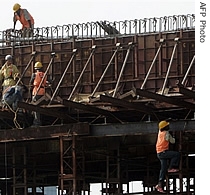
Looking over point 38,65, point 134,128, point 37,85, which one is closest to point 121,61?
point 38,65

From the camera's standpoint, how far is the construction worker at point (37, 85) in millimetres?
34875

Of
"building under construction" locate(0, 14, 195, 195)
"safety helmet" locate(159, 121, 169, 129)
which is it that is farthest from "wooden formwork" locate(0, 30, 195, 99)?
"safety helmet" locate(159, 121, 169, 129)

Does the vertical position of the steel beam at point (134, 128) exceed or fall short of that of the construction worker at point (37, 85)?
it falls short

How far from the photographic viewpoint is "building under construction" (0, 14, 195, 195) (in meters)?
33.2

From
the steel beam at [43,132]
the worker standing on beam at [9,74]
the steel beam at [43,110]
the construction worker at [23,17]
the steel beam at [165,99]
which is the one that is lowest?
the steel beam at [43,132]

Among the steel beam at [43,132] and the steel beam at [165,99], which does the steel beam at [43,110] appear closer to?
the steel beam at [43,132]

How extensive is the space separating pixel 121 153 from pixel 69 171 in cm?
304

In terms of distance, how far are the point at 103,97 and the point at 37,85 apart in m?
4.39

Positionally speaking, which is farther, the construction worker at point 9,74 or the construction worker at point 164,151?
the construction worker at point 9,74

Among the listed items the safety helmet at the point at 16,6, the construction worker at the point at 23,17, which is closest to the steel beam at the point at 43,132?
the construction worker at the point at 23,17

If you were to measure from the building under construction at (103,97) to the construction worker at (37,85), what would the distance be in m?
0.27

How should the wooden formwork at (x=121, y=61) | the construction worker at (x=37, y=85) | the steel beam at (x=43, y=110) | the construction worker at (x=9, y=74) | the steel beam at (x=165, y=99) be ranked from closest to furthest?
1. the steel beam at (x=165, y=99)
2. the steel beam at (x=43, y=110)
3. the construction worker at (x=37, y=85)
4. the construction worker at (x=9, y=74)
5. the wooden formwork at (x=121, y=61)

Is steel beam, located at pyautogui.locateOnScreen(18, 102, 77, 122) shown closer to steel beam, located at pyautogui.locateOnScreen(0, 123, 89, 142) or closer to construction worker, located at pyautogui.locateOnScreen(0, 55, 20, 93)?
steel beam, located at pyautogui.locateOnScreen(0, 123, 89, 142)
